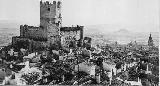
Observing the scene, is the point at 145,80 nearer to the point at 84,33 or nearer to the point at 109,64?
the point at 109,64

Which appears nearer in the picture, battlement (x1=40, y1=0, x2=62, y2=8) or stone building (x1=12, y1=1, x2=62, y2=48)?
battlement (x1=40, y1=0, x2=62, y2=8)

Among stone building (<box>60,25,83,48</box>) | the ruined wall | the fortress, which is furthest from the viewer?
stone building (<box>60,25,83,48</box>)

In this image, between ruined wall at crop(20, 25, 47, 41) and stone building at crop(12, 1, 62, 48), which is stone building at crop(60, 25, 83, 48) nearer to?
stone building at crop(12, 1, 62, 48)

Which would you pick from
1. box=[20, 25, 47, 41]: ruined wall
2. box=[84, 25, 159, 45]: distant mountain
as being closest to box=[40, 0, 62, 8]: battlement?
box=[20, 25, 47, 41]: ruined wall

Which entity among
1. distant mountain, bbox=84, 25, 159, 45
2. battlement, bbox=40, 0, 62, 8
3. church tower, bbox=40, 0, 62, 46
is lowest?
distant mountain, bbox=84, 25, 159, 45

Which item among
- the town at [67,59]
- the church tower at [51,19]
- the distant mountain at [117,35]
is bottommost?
the town at [67,59]

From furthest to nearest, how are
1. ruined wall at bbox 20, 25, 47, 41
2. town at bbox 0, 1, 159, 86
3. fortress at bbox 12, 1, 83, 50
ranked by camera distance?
ruined wall at bbox 20, 25, 47, 41
fortress at bbox 12, 1, 83, 50
town at bbox 0, 1, 159, 86

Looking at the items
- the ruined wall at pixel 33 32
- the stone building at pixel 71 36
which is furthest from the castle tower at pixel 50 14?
the stone building at pixel 71 36

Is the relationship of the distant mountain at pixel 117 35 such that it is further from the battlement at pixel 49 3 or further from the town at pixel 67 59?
the battlement at pixel 49 3

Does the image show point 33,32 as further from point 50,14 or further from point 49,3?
point 49,3
